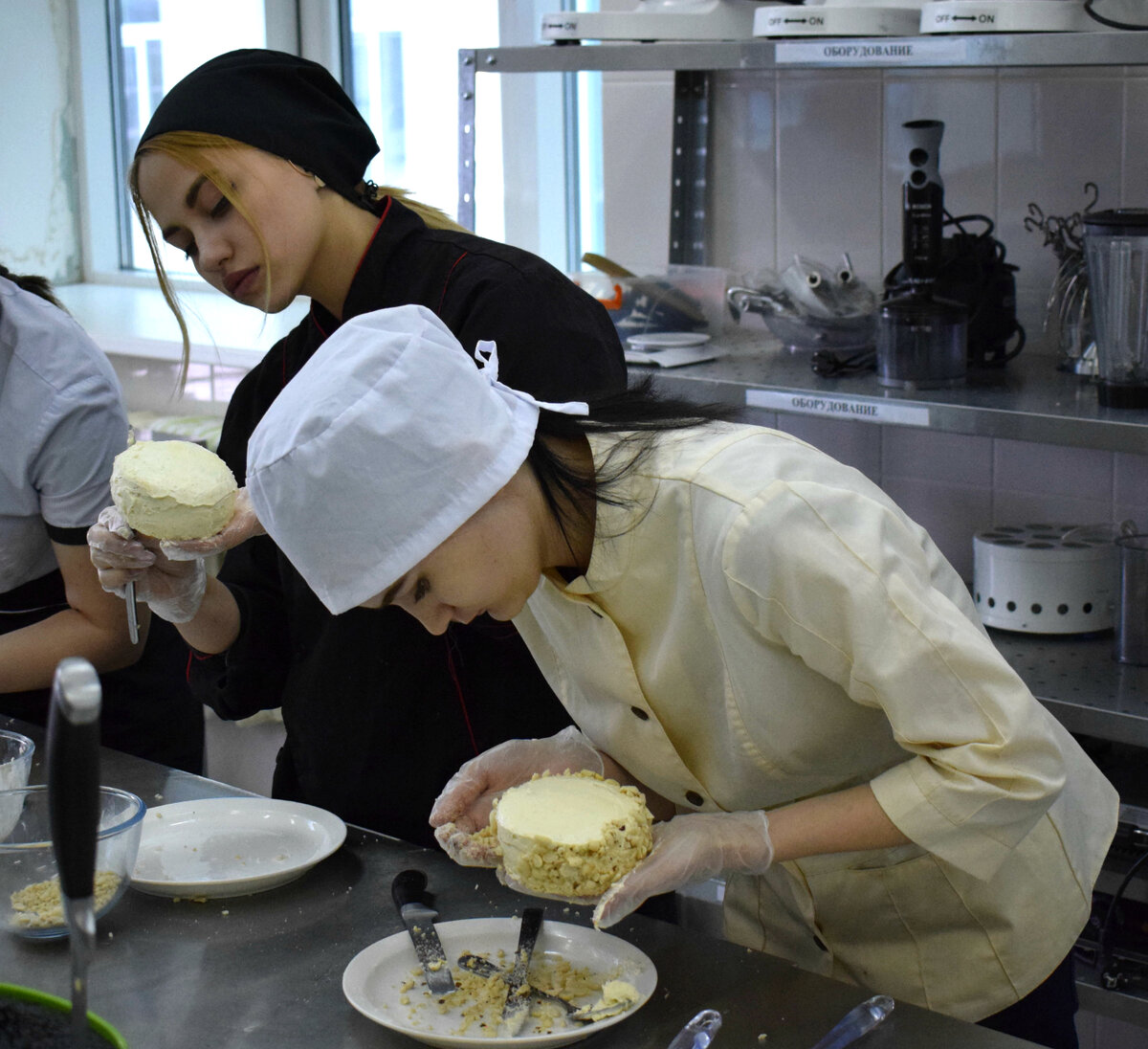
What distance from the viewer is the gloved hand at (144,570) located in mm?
1454

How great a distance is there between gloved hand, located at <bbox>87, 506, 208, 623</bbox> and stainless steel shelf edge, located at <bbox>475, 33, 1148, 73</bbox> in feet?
3.87

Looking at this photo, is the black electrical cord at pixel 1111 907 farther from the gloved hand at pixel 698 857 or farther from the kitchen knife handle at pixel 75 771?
the kitchen knife handle at pixel 75 771

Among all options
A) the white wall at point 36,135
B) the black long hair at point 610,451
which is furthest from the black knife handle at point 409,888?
the white wall at point 36,135

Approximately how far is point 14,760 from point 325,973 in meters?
0.45

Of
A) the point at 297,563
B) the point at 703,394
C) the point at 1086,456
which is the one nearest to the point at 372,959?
the point at 297,563

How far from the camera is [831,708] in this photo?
1171mm

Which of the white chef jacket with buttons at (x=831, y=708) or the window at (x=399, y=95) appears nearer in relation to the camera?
the white chef jacket with buttons at (x=831, y=708)

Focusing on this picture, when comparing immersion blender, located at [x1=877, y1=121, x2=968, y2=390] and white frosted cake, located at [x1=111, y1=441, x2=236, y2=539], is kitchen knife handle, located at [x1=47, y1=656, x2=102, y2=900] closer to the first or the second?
white frosted cake, located at [x1=111, y1=441, x2=236, y2=539]

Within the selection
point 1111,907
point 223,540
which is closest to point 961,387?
point 1111,907

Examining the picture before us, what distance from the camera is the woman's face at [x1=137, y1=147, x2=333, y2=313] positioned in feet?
5.02

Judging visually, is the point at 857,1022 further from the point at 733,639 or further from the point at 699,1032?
the point at 733,639

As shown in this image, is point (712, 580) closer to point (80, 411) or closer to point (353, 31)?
point (80, 411)

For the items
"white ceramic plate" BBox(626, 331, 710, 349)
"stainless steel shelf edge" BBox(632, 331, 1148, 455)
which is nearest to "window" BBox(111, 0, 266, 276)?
"white ceramic plate" BBox(626, 331, 710, 349)

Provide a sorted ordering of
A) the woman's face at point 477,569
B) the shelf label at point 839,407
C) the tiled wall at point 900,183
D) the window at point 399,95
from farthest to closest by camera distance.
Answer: the window at point 399,95 < the tiled wall at point 900,183 < the shelf label at point 839,407 < the woman's face at point 477,569
